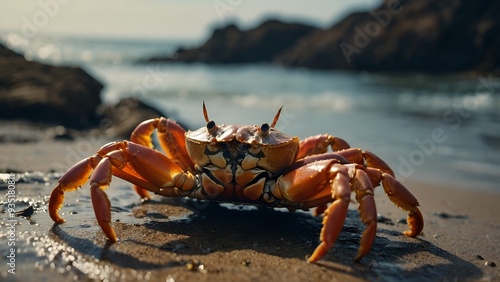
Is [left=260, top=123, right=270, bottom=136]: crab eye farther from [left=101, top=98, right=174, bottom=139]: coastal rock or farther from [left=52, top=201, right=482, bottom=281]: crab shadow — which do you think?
[left=101, top=98, right=174, bottom=139]: coastal rock

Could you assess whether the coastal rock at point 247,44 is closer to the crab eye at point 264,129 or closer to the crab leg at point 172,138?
the crab leg at point 172,138

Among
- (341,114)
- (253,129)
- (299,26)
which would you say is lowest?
(341,114)

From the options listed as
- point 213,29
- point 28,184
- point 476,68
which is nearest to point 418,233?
point 28,184

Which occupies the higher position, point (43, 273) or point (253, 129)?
point (253, 129)

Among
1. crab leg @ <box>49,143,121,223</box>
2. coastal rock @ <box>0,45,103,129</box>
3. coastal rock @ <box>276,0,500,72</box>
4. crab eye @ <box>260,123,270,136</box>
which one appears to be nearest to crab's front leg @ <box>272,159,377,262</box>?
crab eye @ <box>260,123,270,136</box>

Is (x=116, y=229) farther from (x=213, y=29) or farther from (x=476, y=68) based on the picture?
(x=213, y=29)

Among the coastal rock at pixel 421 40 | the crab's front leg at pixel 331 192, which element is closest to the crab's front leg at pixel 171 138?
the crab's front leg at pixel 331 192

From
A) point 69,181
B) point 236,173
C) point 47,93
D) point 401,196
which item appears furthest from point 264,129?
point 47,93
